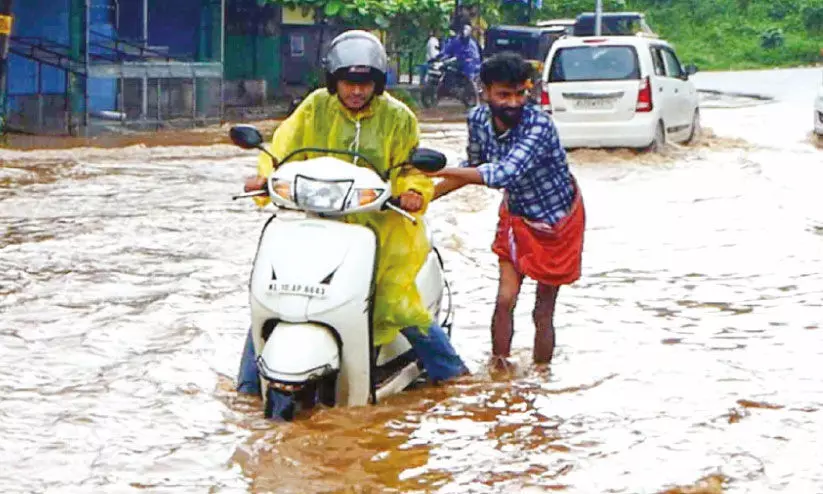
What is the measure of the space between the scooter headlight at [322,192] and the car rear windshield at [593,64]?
42.9 ft

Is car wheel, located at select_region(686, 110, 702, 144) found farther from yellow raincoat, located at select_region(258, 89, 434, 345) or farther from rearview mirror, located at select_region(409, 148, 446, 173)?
rearview mirror, located at select_region(409, 148, 446, 173)

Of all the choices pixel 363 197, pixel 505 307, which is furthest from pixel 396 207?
pixel 505 307

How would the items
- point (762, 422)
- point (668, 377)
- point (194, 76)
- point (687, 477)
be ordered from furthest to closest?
point (194, 76) < point (668, 377) < point (762, 422) < point (687, 477)

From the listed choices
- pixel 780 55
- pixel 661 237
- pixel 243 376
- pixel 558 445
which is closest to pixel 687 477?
pixel 558 445

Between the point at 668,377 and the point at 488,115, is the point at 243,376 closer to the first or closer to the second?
the point at 488,115

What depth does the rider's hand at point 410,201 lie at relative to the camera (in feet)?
18.8

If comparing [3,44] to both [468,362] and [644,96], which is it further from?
[468,362]

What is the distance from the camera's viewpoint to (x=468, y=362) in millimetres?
7465

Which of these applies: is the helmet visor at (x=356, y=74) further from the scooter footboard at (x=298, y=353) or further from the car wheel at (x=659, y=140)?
the car wheel at (x=659, y=140)

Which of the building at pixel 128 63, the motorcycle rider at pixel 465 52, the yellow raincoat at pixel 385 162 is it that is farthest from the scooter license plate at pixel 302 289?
the motorcycle rider at pixel 465 52

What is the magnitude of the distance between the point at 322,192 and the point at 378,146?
1.83ft

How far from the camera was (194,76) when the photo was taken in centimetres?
2333

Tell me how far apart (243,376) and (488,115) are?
5.01 feet

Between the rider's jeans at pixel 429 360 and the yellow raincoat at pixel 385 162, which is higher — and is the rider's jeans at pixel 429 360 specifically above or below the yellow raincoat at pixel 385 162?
below
